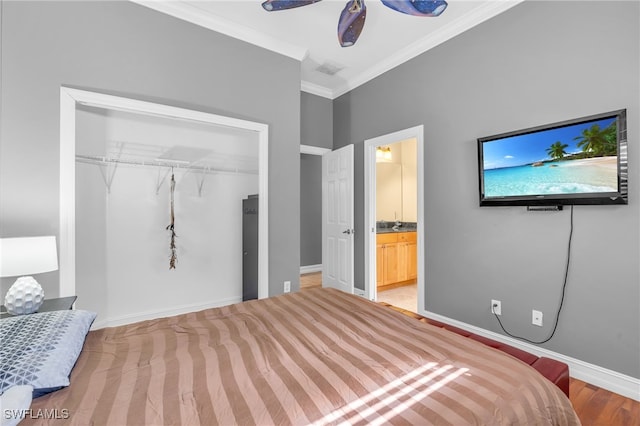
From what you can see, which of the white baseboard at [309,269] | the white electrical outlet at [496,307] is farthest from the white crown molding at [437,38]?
the white baseboard at [309,269]

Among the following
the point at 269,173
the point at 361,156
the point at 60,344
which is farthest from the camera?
the point at 361,156

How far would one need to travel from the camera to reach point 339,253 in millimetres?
4148

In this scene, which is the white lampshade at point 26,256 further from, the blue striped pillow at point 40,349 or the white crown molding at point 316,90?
the white crown molding at point 316,90

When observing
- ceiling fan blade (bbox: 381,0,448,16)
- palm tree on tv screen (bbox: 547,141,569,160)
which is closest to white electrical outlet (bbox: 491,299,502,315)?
palm tree on tv screen (bbox: 547,141,569,160)

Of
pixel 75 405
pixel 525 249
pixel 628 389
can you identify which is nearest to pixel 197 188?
pixel 75 405

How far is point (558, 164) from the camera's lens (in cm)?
216

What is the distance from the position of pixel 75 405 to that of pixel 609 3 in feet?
11.7

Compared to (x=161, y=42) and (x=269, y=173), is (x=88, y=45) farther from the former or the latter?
(x=269, y=173)

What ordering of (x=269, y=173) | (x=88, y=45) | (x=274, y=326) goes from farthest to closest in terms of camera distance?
1. (x=269, y=173)
2. (x=88, y=45)
3. (x=274, y=326)

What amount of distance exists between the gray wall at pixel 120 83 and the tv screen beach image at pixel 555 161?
202 cm

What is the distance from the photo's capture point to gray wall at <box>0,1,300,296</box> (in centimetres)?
206

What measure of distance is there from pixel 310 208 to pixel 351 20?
422cm

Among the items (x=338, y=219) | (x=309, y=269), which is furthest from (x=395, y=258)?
→ (x=309, y=269)

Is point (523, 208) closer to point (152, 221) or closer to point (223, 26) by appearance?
point (223, 26)
